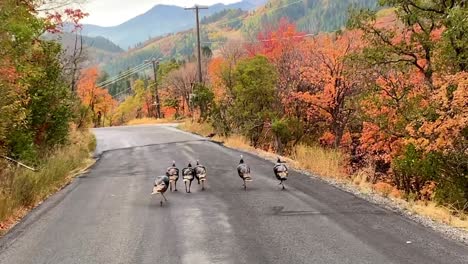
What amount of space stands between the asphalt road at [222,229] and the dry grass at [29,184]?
376 mm

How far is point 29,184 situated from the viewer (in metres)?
12.3

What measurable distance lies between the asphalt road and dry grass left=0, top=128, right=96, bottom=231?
38 cm

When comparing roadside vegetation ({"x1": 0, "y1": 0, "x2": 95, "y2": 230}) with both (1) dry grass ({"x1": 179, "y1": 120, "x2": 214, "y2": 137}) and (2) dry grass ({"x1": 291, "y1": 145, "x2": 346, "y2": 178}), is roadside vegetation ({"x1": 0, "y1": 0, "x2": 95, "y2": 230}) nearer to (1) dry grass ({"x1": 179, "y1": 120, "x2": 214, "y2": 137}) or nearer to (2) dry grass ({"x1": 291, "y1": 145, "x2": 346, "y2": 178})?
(2) dry grass ({"x1": 291, "y1": 145, "x2": 346, "y2": 178})

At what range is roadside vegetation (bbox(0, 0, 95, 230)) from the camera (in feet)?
38.1

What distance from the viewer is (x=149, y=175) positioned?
1614cm

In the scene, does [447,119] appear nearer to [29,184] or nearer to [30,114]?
[29,184]

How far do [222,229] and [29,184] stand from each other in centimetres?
601

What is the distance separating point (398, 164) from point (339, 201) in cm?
554

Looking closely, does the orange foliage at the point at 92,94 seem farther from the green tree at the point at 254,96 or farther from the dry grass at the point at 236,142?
the dry grass at the point at 236,142

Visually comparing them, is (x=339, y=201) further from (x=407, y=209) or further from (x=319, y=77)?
(x=319, y=77)

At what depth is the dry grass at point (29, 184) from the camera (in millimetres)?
10540

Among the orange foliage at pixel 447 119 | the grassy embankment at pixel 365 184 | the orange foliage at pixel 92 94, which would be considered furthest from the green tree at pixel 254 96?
the orange foliage at pixel 92 94

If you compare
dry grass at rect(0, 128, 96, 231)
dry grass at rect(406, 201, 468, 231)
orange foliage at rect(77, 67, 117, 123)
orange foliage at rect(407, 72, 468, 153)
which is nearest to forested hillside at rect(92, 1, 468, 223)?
orange foliage at rect(407, 72, 468, 153)

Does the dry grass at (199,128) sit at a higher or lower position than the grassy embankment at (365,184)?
higher
